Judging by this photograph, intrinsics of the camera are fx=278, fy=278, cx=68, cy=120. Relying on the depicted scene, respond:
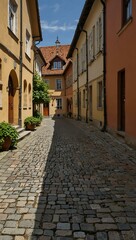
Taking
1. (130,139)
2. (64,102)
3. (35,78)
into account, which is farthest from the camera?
(64,102)

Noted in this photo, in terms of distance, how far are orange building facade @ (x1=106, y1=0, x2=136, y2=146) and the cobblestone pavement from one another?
1837 millimetres

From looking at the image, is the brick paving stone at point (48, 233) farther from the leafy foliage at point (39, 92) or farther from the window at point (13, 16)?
the leafy foliage at point (39, 92)

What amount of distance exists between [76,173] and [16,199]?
1.82 metres

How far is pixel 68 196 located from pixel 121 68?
260 inches

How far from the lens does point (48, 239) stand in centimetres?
302

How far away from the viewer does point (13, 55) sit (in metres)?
11.6

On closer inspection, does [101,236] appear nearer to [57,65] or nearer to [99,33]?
[99,33]

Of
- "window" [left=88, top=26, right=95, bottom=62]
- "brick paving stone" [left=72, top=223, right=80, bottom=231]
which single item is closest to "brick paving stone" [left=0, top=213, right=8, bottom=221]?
"brick paving stone" [left=72, top=223, right=80, bottom=231]

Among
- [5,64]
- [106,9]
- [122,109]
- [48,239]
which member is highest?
[106,9]

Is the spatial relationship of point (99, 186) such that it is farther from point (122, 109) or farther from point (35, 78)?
point (35, 78)

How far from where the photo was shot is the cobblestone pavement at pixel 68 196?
322cm

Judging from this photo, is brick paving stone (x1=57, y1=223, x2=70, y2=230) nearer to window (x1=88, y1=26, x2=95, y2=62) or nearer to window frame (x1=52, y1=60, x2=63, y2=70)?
window (x1=88, y1=26, x2=95, y2=62)

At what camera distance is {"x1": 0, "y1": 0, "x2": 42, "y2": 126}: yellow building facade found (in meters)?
A: 10.1

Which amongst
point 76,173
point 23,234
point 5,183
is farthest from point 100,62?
point 23,234
